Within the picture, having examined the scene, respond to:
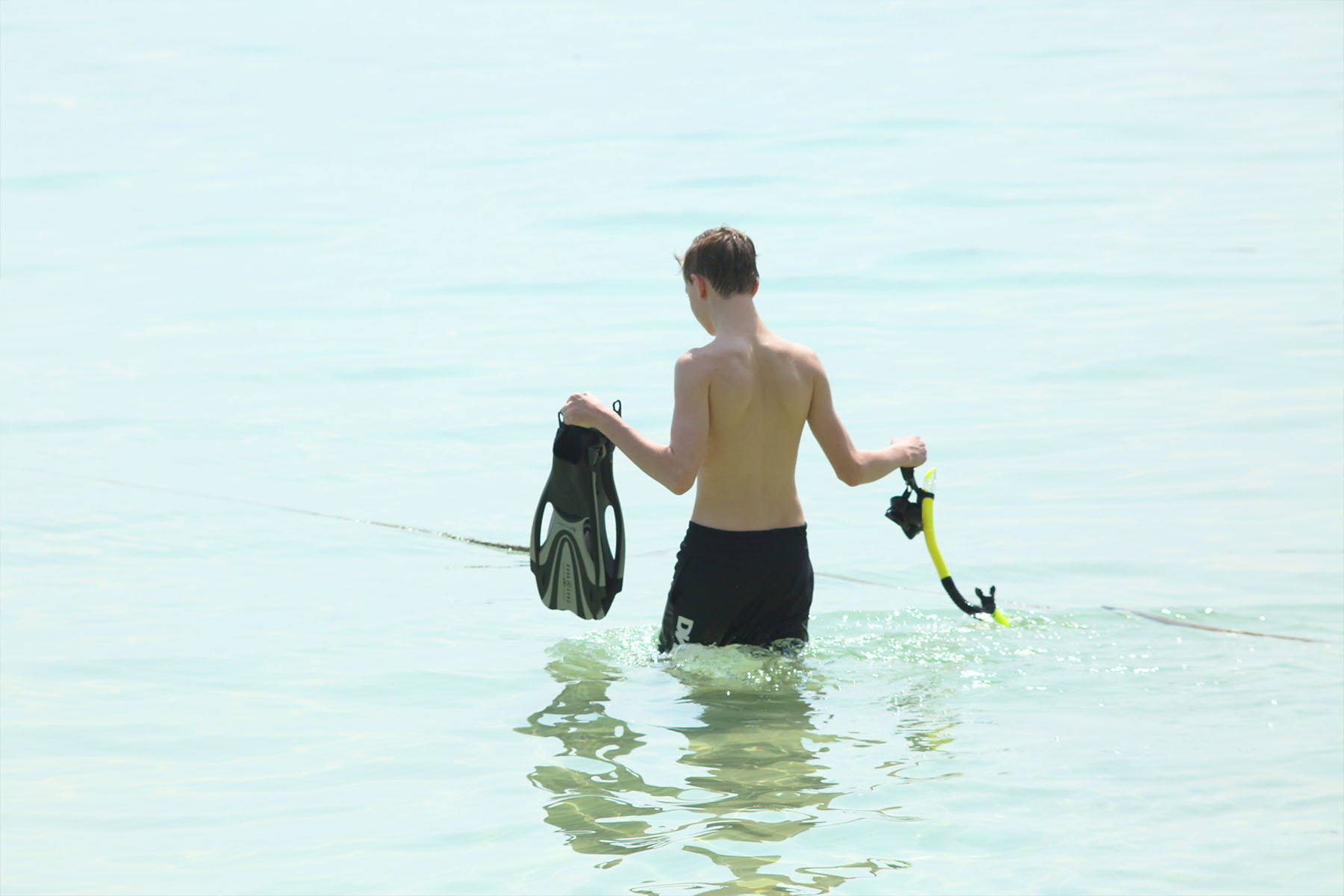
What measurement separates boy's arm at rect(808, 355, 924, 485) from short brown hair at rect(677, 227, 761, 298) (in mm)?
367

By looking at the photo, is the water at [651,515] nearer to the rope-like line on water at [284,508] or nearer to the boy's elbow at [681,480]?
the rope-like line on water at [284,508]

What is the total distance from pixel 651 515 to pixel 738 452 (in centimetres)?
369

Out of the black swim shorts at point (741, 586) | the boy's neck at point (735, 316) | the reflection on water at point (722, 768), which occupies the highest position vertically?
the boy's neck at point (735, 316)

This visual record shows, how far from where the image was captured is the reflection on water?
454 cm

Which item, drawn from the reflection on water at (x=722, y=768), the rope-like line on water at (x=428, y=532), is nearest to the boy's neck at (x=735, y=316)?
the reflection on water at (x=722, y=768)

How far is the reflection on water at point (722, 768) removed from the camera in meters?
4.54

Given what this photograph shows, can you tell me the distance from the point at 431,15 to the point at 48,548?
41339mm

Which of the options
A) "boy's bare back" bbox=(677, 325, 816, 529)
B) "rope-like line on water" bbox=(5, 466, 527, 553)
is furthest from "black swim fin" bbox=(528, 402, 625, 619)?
"rope-like line on water" bbox=(5, 466, 527, 553)

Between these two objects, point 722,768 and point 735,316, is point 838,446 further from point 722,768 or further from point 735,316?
point 722,768

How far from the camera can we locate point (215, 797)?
5.19 meters

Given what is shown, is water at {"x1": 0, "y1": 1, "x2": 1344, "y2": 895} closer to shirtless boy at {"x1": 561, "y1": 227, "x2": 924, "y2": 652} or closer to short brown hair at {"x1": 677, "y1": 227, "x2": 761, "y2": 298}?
shirtless boy at {"x1": 561, "y1": 227, "x2": 924, "y2": 652}

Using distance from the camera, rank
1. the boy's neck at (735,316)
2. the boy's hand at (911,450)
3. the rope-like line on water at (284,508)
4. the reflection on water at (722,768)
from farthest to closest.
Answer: the rope-like line on water at (284,508) → the boy's hand at (911,450) → the boy's neck at (735,316) → the reflection on water at (722,768)

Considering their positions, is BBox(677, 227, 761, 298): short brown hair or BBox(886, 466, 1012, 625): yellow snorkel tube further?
BBox(886, 466, 1012, 625): yellow snorkel tube

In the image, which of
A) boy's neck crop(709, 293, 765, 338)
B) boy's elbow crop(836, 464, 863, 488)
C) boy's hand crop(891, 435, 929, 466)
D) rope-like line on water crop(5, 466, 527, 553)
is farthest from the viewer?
rope-like line on water crop(5, 466, 527, 553)
